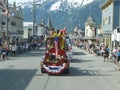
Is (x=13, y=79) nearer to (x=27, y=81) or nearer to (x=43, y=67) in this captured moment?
(x=27, y=81)

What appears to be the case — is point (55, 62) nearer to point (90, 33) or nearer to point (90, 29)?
point (90, 33)

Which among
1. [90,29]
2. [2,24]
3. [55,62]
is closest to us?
[55,62]

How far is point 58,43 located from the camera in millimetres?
33375

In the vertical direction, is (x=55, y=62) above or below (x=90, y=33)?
below

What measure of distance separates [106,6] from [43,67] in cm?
5401

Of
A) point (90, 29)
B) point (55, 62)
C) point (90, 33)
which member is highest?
point (90, 29)

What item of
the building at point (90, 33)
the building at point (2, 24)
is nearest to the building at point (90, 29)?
the building at point (90, 33)

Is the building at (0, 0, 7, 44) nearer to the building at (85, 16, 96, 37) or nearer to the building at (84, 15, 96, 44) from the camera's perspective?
the building at (84, 15, 96, 44)

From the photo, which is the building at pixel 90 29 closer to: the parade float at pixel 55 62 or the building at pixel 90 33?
the building at pixel 90 33

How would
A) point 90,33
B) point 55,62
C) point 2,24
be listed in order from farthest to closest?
point 90,33 < point 2,24 < point 55,62

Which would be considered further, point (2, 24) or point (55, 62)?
point (2, 24)

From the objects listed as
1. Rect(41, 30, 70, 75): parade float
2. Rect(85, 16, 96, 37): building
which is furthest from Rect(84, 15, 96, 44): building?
Rect(41, 30, 70, 75): parade float

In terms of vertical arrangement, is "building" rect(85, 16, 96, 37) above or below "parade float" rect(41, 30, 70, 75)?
above

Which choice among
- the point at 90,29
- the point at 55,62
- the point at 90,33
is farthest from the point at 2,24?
the point at 90,29
